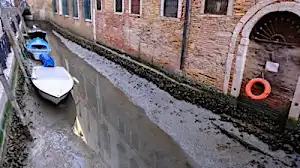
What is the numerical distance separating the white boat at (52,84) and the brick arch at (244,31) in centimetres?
408

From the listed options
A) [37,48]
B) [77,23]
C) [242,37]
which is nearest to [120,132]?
[242,37]

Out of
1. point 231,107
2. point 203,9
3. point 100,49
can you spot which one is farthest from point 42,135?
point 100,49

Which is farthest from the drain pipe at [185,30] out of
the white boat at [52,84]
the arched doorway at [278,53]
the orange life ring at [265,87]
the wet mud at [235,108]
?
the white boat at [52,84]

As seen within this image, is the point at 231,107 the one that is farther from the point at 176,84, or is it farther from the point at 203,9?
the point at 203,9

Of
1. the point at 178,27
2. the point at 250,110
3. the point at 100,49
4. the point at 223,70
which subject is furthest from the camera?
the point at 100,49

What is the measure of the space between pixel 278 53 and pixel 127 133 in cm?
358

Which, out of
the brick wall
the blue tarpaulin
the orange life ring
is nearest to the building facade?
the orange life ring

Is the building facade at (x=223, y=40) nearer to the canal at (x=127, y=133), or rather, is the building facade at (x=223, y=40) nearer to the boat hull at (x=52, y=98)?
the canal at (x=127, y=133)

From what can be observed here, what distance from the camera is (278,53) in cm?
523

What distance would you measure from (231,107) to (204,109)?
65cm

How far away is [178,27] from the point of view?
25.0 ft

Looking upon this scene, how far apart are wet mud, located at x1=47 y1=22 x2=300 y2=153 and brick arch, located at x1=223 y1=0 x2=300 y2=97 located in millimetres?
360

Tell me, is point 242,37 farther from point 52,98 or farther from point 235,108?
point 52,98

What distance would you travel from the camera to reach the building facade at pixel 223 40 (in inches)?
201
